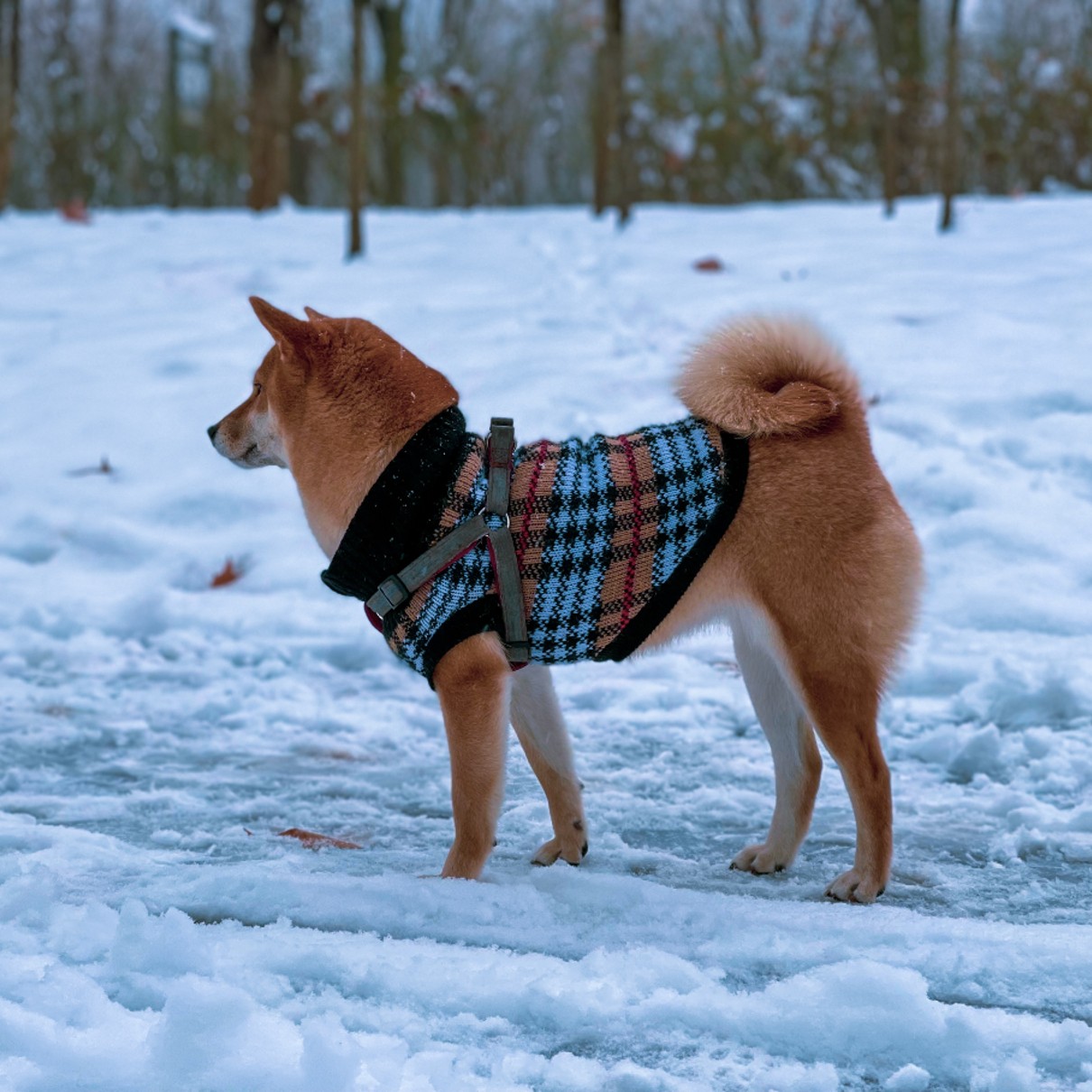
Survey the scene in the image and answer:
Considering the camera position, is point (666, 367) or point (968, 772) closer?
point (968, 772)

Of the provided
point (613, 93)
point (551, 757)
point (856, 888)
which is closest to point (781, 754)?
point (856, 888)

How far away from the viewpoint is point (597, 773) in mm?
4051

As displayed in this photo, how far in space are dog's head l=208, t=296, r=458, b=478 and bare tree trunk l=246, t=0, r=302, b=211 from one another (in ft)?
36.3

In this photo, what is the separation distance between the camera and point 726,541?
123 inches

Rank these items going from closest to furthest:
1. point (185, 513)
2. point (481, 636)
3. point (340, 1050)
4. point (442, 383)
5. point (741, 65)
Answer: point (340, 1050), point (481, 636), point (442, 383), point (185, 513), point (741, 65)

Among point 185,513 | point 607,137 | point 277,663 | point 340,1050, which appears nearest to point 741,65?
point 607,137

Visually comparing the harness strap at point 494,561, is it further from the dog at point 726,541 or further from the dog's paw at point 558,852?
the dog's paw at point 558,852

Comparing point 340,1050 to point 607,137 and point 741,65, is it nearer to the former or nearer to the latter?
point 607,137

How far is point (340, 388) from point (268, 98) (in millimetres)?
11806

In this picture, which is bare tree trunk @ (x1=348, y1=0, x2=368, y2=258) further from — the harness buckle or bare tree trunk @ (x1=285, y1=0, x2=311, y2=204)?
bare tree trunk @ (x1=285, y1=0, x2=311, y2=204)

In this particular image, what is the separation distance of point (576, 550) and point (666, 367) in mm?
4694

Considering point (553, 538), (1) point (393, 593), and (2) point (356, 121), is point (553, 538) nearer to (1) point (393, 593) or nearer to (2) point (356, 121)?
(1) point (393, 593)

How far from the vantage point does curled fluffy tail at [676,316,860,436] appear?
3.21m

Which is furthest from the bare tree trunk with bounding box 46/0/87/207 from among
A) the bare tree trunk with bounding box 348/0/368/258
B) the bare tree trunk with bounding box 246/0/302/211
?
the bare tree trunk with bounding box 348/0/368/258
